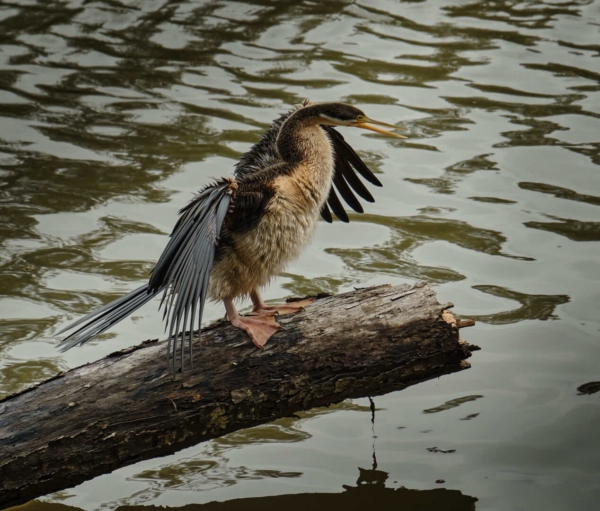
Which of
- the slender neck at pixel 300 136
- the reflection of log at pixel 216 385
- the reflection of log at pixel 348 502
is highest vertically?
the slender neck at pixel 300 136

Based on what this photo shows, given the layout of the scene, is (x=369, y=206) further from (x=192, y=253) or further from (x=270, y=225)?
(x=192, y=253)

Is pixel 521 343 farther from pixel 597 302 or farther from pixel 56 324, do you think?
pixel 56 324

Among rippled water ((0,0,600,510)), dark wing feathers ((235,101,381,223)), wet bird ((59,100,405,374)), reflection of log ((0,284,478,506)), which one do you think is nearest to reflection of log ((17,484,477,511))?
rippled water ((0,0,600,510))

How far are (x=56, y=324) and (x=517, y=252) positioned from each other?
9.61 ft

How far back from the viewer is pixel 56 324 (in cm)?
500

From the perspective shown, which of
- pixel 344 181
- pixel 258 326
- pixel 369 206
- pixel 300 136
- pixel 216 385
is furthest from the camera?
pixel 369 206

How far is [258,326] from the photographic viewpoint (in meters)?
3.43

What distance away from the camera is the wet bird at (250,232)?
332 centimetres

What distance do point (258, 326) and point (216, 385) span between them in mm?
301

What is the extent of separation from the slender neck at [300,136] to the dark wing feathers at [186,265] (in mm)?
491

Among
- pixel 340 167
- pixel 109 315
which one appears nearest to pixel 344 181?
pixel 340 167

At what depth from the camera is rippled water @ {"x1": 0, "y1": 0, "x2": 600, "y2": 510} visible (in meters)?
3.85

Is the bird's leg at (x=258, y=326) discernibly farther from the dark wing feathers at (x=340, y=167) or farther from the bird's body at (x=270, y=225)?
the dark wing feathers at (x=340, y=167)

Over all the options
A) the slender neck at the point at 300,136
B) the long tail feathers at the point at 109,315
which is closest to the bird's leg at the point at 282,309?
the long tail feathers at the point at 109,315
